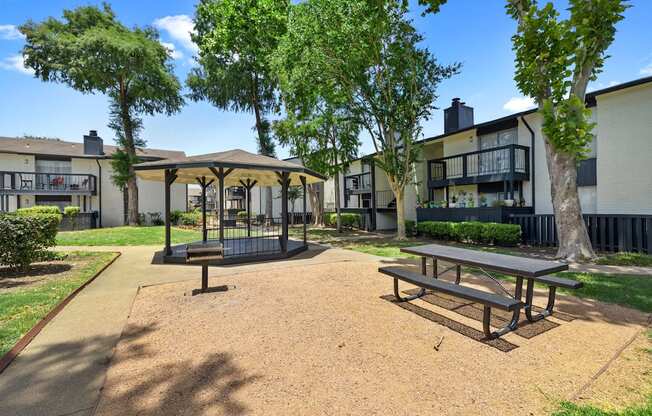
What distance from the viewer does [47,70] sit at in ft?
68.5

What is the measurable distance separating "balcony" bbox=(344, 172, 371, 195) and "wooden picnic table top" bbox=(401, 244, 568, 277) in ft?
52.9

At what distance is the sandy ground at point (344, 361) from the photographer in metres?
2.50

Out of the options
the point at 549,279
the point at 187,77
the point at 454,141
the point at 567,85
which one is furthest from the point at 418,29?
the point at 187,77

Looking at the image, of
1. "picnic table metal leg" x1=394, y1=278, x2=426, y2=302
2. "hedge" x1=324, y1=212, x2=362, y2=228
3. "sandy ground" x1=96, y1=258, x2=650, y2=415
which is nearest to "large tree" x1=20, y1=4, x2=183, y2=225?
"hedge" x1=324, y1=212, x2=362, y2=228

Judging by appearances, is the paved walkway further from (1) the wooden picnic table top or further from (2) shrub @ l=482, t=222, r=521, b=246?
(2) shrub @ l=482, t=222, r=521, b=246

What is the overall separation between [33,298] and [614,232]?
15066 millimetres

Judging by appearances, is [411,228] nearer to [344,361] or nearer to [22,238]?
[344,361]

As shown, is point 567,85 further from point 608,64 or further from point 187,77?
point 187,77

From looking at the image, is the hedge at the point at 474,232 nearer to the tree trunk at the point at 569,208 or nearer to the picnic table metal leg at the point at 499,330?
the tree trunk at the point at 569,208

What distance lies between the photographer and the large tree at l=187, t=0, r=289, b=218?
18781 mm

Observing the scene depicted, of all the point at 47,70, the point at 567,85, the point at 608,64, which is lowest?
the point at 567,85

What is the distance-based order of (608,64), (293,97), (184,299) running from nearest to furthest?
(184,299) < (608,64) < (293,97)

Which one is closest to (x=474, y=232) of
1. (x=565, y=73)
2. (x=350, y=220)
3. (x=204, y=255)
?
(x=565, y=73)

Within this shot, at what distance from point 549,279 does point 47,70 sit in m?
29.7
